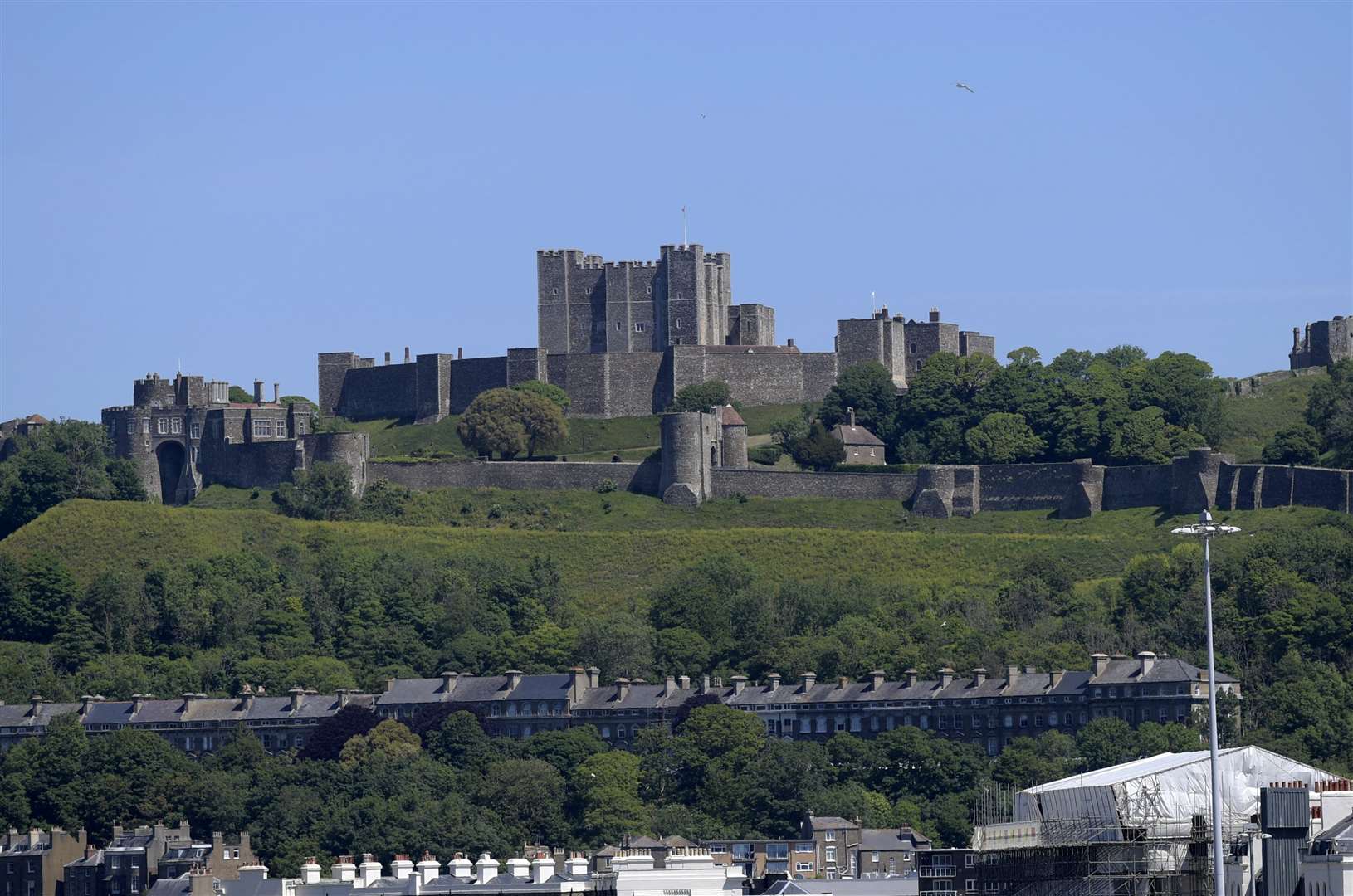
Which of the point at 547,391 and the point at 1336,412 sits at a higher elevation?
the point at 547,391

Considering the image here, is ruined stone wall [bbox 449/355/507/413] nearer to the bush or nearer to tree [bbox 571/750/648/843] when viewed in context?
the bush

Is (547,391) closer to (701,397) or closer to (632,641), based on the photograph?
(701,397)

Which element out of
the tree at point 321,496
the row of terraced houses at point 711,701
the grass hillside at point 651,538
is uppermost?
the tree at point 321,496

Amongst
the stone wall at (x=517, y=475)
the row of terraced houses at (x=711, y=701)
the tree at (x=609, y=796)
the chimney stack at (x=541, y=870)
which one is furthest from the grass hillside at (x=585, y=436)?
the chimney stack at (x=541, y=870)

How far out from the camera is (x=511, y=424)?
4747 inches

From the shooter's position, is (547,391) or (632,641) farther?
(547,391)

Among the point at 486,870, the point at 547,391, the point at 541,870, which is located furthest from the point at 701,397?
the point at 541,870

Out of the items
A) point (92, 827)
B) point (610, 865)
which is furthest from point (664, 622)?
point (610, 865)

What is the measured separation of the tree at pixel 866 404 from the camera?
4783 inches

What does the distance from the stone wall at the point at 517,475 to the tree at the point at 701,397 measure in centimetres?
A: 533

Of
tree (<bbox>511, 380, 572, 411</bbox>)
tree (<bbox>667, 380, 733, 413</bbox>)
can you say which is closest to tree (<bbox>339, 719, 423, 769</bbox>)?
tree (<bbox>667, 380, 733, 413</bbox>)

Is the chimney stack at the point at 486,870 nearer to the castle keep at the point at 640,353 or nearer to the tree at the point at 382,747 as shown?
the tree at the point at 382,747

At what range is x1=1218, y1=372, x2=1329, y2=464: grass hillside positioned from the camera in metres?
116

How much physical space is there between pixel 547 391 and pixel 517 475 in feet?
23.1
